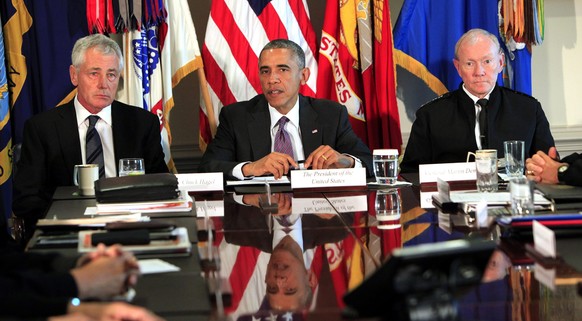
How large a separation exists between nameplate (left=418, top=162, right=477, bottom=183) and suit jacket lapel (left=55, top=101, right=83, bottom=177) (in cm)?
168

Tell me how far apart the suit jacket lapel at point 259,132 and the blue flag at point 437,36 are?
3.72ft

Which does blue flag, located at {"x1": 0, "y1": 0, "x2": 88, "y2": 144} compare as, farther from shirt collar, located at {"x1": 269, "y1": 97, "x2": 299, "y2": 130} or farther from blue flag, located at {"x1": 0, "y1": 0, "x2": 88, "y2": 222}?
shirt collar, located at {"x1": 269, "y1": 97, "x2": 299, "y2": 130}

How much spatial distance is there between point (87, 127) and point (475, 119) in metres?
2.07

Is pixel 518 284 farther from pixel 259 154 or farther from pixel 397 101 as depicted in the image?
pixel 397 101

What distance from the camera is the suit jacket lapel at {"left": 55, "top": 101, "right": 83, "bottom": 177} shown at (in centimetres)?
450

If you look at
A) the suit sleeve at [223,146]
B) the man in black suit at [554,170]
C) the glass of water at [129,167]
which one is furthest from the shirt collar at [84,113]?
the man in black suit at [554,170]

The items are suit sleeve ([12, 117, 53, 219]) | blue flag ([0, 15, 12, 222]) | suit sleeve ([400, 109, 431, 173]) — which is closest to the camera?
suit sleeve ([12, 117, 53, 219])

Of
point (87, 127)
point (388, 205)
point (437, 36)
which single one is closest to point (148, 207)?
point (388, 205)

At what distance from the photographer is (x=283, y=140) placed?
4918 millimetres

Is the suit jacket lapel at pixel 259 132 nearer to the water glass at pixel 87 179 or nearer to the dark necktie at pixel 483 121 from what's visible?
the dark necktie at pixel 483 121

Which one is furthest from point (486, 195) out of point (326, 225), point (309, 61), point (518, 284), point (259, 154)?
point (309, 61)

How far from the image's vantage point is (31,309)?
6.14ft

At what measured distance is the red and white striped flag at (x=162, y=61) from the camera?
5.32 m

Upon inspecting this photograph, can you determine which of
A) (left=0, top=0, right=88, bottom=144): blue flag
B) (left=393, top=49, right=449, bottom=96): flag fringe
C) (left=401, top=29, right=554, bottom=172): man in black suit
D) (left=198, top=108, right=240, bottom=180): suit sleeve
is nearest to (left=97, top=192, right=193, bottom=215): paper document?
(left=198, top=108, right=240, bottom=180): suit sleeve
